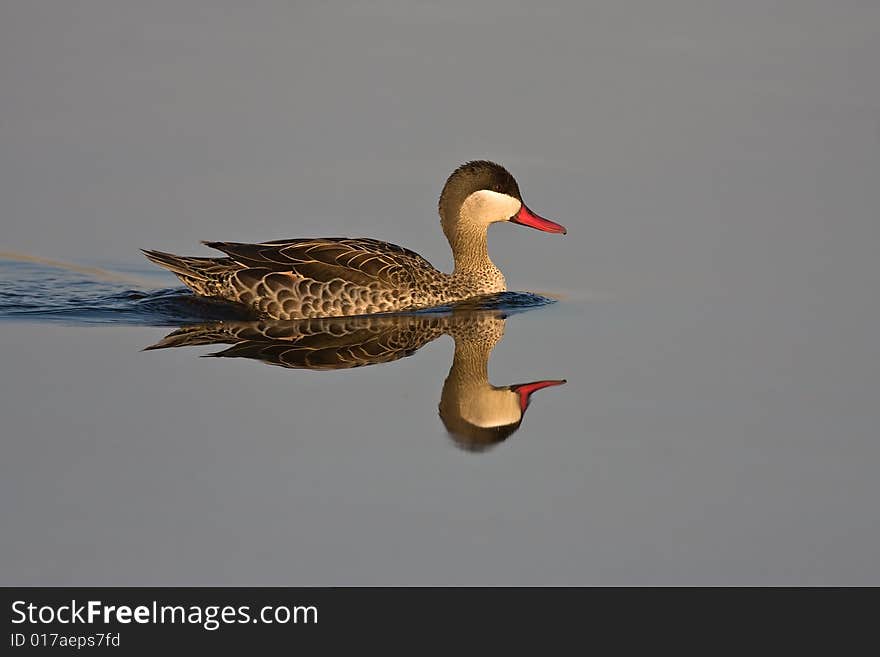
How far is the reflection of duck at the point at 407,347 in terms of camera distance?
968 centimetres

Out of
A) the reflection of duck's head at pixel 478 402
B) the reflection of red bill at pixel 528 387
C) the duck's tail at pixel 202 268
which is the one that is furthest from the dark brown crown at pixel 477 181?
the reflection of red bill at pixel 528 387

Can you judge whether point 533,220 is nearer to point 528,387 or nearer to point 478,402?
point 528,387

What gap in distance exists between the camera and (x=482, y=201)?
13.3 meters

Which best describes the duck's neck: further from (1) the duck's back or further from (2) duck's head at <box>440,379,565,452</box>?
(2) duck's head at <box>440,379,565,452</box>

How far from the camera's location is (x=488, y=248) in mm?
14680

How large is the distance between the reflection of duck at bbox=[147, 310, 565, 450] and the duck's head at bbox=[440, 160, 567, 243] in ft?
3.27

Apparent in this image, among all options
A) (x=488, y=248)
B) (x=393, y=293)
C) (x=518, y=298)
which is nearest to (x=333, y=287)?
(x=393, y=293)

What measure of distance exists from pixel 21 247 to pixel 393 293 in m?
3.50

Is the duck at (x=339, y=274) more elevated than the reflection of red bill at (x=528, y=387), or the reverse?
the duck at (x=339, y=274)

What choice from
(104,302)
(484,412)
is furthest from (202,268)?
(484,412)

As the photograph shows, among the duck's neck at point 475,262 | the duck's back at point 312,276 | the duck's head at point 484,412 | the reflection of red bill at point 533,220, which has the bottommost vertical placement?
the duck's head at point 484,412

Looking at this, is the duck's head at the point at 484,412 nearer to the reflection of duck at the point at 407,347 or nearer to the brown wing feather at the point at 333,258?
the reflection of duck at the point at 407,347

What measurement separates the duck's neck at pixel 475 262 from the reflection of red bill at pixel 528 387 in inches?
116

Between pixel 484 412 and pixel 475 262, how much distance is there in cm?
375
